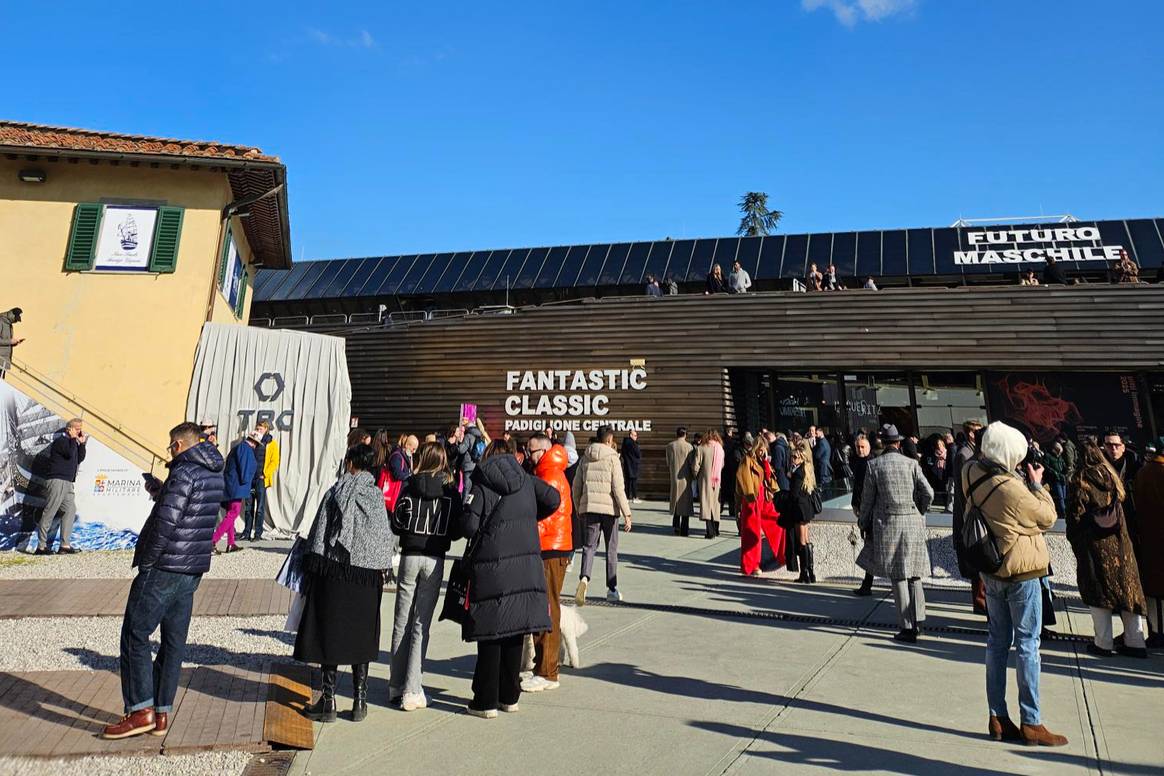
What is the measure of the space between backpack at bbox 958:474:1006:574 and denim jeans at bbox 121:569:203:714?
4.03 metres

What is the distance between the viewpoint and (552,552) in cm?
479

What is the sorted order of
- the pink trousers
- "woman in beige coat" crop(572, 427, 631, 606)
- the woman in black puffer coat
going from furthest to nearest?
1. the pink trousers
2. "woman in beige coat" crop(572, 427, 631, 606)
3. the woman in black puffer coat

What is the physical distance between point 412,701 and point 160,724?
1.28 m

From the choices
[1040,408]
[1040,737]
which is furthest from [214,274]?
[1040,408]

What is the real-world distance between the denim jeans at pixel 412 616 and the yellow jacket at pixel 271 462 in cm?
859

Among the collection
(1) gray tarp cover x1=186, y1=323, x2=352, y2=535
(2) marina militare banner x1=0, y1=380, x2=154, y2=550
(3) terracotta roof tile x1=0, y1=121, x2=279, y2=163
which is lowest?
(2) marina militare banner x1=0, y1=380, x2=154, y2=550

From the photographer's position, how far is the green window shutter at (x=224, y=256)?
13297 mm

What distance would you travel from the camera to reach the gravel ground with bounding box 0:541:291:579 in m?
8.20

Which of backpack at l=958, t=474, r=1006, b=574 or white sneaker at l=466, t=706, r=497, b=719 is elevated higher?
backpack at l=958, t=474, r=1006, b=574

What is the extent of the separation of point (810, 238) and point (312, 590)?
19.7 meters

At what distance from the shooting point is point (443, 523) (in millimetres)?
4199

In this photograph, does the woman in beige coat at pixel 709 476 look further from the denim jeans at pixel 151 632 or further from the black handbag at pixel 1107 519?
the denim jeans at pixel 151 632

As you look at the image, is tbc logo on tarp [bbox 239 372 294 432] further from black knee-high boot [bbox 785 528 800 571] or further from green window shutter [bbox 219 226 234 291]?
black knee-high boot [bbox 785 528 800 571]

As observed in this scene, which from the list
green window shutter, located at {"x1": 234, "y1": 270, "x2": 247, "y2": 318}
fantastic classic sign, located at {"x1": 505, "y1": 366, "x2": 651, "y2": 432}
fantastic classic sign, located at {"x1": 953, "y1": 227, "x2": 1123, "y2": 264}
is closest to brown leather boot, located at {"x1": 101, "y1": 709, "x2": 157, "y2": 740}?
green window shutter, located at {"x1": 234, "y1": 270, "x2": 247, "y2": 318}
